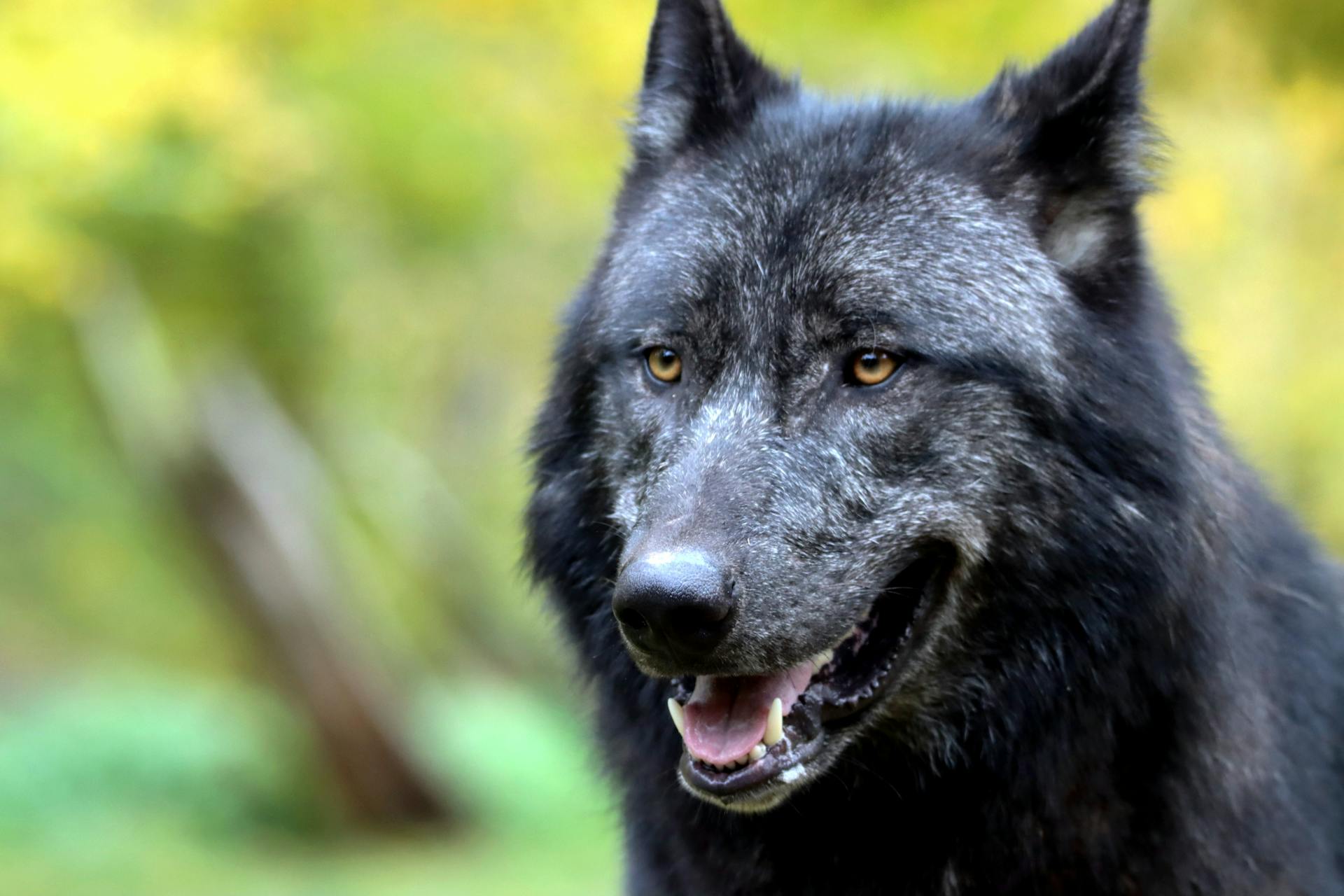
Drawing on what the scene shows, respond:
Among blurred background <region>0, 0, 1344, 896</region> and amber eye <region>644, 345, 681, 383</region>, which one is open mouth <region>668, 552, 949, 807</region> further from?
blurred background <region>0, 0, 1344, 896</region>

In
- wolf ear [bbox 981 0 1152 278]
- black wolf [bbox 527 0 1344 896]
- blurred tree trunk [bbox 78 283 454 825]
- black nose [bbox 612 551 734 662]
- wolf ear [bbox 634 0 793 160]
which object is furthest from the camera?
blurred tree trunk [bbox 78 283 454 825]

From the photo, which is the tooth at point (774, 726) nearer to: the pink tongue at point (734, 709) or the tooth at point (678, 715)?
the pink tongue at point (734, 709)

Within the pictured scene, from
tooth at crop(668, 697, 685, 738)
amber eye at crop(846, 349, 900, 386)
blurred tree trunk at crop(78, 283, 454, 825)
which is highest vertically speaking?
amber eye at crop(846, 349, 900, 386)

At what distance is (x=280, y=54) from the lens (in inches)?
448

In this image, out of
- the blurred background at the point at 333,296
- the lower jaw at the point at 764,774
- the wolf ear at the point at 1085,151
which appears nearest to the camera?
the lower jaw at the point at 764,774

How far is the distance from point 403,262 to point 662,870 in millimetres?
14791

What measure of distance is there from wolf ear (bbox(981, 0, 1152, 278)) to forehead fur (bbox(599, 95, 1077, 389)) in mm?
110

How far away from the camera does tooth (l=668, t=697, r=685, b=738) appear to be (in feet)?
11.0

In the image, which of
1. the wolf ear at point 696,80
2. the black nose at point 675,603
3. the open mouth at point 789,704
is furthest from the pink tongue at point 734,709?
the wolf ear at point 696,80

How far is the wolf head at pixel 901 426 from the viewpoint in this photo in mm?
3229

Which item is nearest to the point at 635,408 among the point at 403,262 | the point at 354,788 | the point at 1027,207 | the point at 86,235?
the point at 1027,207

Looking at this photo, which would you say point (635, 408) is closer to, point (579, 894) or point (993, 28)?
point (993, 28)

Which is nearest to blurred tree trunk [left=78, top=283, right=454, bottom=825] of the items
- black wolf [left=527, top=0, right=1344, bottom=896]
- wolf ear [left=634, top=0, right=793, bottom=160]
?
wolf ear [left=634, top=0, right=793, bottom=160]

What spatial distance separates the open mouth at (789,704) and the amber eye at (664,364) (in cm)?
74
